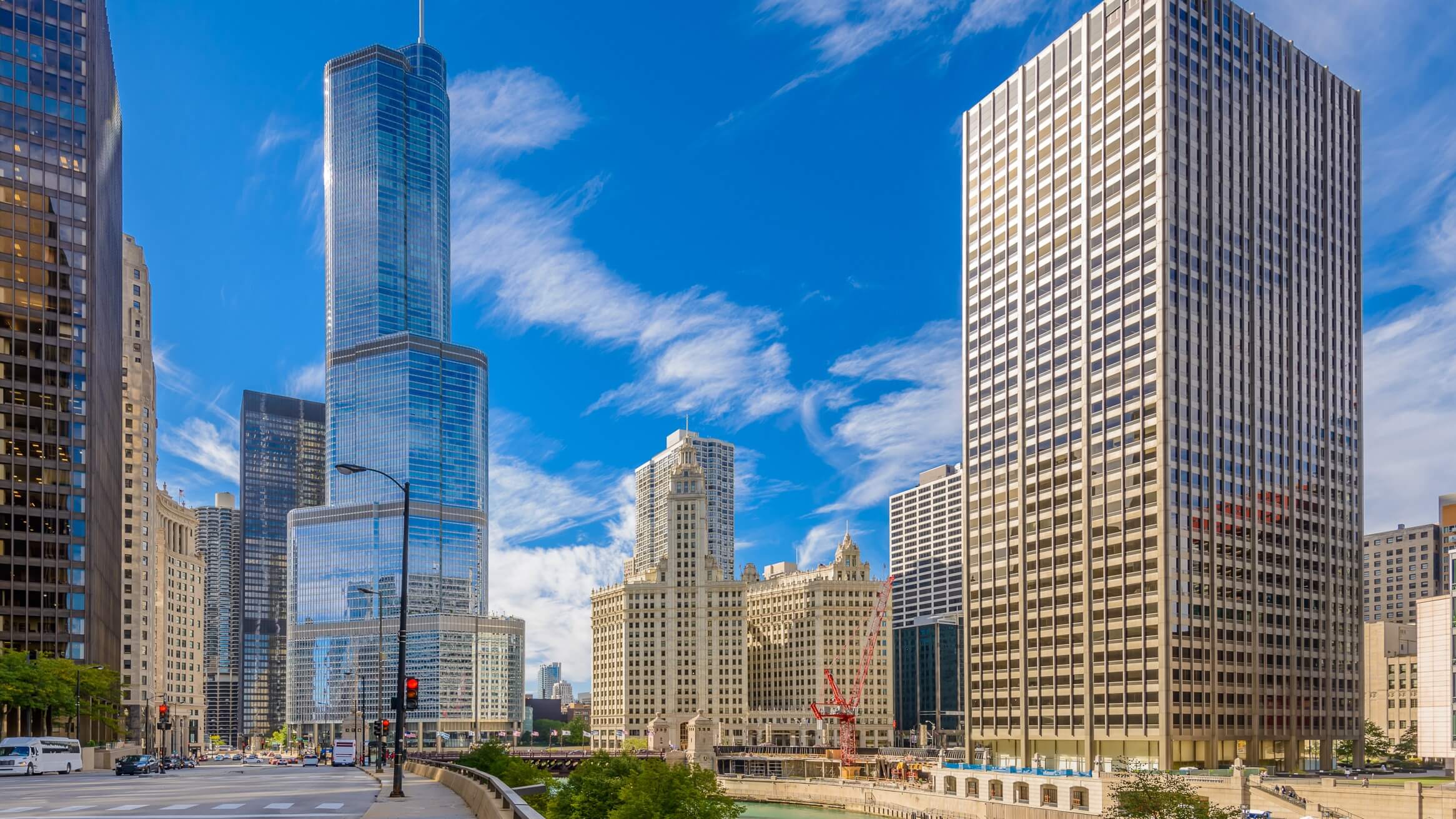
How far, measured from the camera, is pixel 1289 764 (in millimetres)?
161625

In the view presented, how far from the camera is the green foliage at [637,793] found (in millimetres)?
54594

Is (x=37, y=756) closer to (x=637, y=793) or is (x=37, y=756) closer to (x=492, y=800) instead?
(x=637, y=793)

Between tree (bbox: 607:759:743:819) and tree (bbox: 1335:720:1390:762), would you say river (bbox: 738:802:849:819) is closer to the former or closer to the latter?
tree (bbox: 1335:720:1390:762)

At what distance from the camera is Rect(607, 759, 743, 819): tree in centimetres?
5372

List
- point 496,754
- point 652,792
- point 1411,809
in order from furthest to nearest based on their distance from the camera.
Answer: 1. point 1411,809
2. point 496,754
3. point 652,792

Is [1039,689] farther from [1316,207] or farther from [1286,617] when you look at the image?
[1316,207]

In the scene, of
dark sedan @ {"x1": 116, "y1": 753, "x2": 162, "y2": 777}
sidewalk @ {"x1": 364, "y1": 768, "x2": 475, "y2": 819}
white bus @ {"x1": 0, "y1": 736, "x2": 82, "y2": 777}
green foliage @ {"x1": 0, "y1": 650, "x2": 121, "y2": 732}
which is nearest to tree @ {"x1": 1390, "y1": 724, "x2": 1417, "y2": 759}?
dark sedan @ {"x1": 116, "y1": 753, "x2": 162, "y2": 777}

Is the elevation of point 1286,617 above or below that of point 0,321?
below

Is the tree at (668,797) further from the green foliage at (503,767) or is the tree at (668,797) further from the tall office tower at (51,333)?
the tall office tower at (51,333)

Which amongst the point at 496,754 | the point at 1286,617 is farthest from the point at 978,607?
the point at 496,754

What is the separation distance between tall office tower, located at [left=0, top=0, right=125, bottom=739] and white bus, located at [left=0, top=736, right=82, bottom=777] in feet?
207

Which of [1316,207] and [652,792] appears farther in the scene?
[1316,207]

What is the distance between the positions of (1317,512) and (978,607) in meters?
48.5

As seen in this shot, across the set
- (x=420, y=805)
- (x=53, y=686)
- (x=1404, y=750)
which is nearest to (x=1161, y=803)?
(x=420, y=805)
